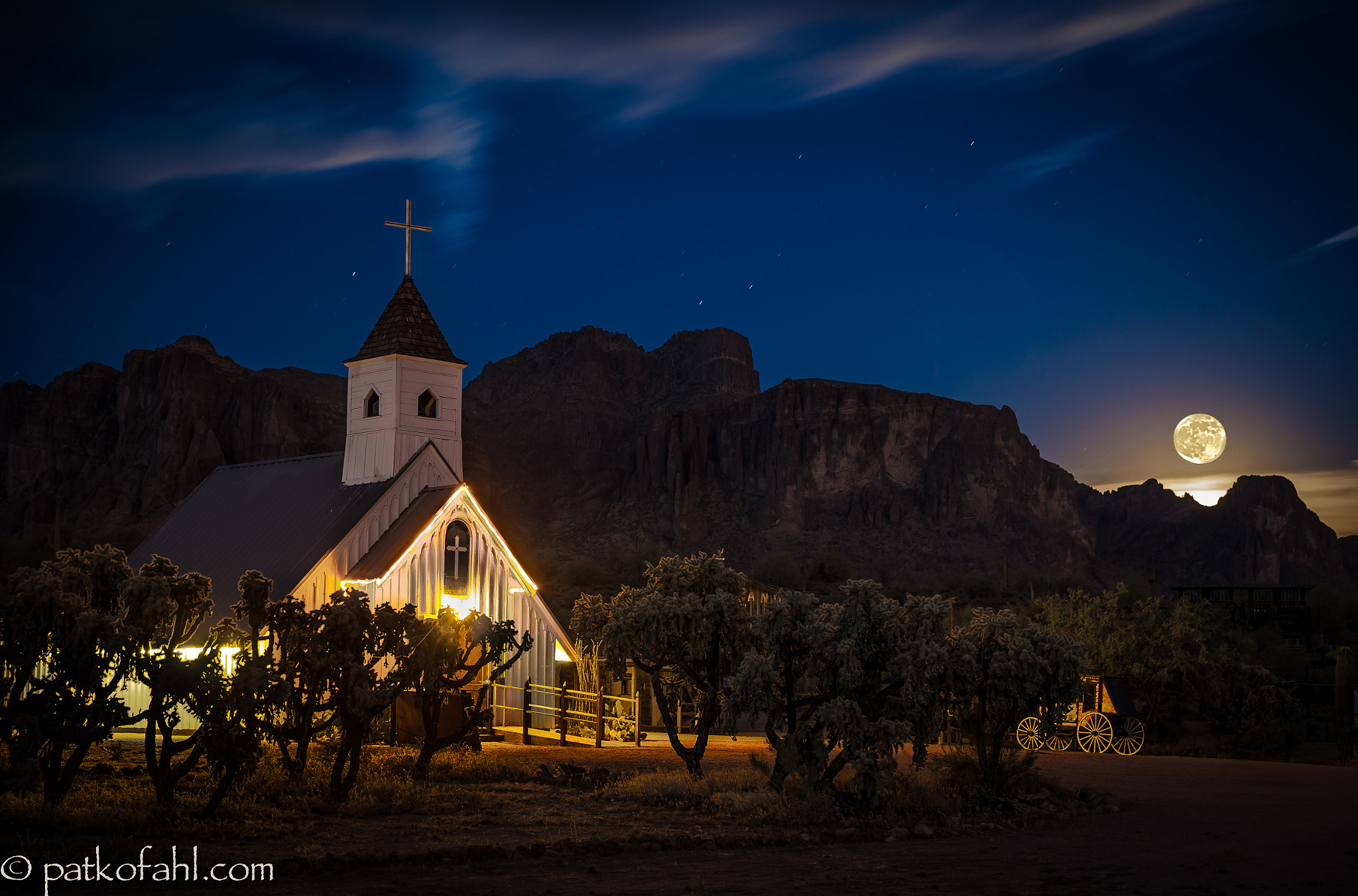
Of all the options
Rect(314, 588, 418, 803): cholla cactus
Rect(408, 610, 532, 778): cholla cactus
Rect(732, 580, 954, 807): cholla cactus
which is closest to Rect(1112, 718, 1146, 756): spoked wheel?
Rect(732, 580, 954, 807): cholla cactus

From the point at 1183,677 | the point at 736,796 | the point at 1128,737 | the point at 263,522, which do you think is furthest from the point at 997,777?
the point at 263,522

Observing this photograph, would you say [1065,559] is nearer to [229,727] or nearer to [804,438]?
[804,438]

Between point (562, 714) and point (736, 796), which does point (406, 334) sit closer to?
point (562, 714)

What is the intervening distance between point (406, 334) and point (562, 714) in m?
10.8

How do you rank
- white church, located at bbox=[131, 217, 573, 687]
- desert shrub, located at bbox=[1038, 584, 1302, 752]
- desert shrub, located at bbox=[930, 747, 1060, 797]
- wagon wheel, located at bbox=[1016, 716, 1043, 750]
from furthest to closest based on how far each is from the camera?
desert shrub, located at bbox=[1038, 584, 1302, 752] → white church, located at bbox=[131, 217, 573, 687] → wagon wheel, located at bbox=[1016, 716, 1043, 750] → desert shrub, located at bbox=[930, 747, 1060, 797]

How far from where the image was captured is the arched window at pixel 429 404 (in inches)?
1179

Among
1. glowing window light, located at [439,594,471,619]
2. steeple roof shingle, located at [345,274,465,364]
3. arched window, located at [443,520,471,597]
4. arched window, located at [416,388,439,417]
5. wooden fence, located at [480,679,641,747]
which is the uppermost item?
steeple roof shingle, located at [345,274,465,364]

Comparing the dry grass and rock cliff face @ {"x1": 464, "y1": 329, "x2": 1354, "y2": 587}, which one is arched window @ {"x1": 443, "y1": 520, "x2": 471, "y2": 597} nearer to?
the dry grass

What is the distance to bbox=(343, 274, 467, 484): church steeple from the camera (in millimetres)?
29156

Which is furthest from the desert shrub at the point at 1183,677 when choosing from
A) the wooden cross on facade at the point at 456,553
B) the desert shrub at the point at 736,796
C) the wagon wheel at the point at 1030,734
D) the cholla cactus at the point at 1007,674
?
the wooden cross on facade at the point at 456,553

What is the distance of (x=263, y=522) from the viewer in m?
29.9

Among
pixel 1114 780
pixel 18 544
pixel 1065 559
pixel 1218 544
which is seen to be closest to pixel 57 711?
pixel 1114 780

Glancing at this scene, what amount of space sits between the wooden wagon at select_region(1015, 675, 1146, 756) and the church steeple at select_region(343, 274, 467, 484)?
15.7 metres

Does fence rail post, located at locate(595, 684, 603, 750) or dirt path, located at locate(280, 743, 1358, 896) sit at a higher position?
fence rail post, located at locate(595, 684, 603, 750)
